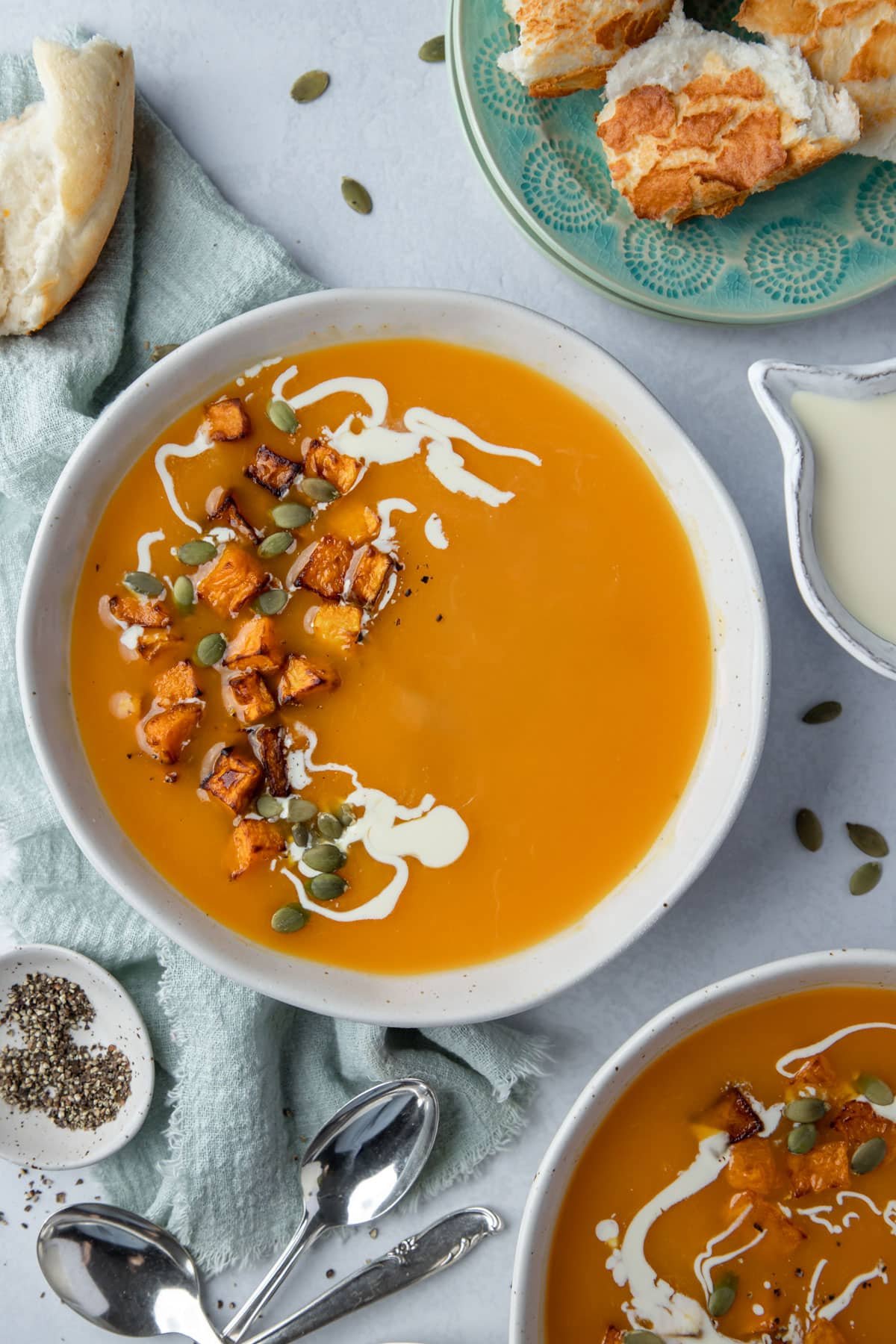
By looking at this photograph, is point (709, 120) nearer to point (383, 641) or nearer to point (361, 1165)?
point (383, 641)

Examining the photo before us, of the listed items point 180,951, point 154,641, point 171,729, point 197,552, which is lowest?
point 180,951

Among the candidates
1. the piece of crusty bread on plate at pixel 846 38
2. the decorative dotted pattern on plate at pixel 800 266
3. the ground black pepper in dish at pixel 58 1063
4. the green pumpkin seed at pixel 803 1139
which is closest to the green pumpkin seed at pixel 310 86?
the piece of crusty bread on plate at pixel 846 38

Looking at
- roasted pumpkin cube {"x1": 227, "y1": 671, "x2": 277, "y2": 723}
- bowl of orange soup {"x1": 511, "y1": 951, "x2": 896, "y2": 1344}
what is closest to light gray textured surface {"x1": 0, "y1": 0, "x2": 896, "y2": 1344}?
bowl of orange soup {"x1": 511, "y1": 951, "x2": 896, "y2": 1344}

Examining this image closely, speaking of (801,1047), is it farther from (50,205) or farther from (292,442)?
(50,205)

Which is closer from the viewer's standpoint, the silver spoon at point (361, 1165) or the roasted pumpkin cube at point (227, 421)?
the roasted pumpkin cube at point (227, 421)

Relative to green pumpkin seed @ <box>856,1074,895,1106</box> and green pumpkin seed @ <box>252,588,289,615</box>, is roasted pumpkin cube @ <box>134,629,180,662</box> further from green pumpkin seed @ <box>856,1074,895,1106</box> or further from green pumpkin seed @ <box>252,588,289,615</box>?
green pumpkin seed @ <box>856,1074,895,1106</box>

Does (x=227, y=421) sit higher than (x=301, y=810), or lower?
higher

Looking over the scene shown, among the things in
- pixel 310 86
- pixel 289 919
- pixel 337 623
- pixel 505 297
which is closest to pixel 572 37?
pixel 505 297

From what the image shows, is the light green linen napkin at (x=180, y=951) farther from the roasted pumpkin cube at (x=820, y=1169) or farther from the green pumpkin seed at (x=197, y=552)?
the roasted pumpkin cube at (x=820, y=1169)
